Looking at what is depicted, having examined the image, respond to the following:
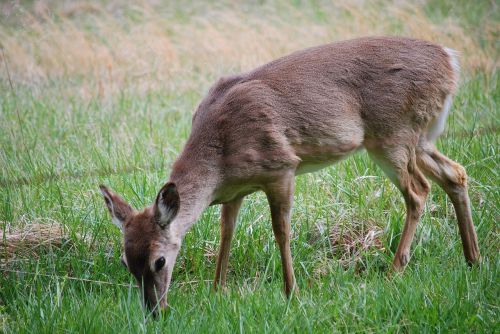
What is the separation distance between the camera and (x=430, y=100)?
18.9 feet

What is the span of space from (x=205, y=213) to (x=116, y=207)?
143cm

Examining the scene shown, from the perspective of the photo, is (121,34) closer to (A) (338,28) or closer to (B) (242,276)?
(A) (338,28)

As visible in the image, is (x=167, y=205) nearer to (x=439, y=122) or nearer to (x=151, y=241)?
(x=151, y=241)

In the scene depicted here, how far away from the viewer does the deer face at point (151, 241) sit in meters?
4.77

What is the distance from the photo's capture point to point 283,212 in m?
5.43

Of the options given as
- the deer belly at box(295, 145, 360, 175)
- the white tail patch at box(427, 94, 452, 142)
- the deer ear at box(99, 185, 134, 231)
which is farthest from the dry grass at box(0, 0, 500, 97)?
the deer ear at box(99, 185, 134, 231)

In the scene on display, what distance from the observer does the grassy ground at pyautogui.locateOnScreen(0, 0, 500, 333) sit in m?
4.59

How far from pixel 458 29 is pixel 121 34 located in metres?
5.16

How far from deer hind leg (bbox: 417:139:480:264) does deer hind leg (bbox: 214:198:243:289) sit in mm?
1520

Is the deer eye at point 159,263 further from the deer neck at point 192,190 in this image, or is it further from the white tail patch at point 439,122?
the white tail patch at point 439,122

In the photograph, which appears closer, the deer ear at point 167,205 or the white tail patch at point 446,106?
the deer ear at point 167,205

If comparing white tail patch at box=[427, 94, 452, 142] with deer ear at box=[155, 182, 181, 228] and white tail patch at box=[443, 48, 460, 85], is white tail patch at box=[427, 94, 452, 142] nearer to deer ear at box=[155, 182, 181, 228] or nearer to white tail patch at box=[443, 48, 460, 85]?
white tail patch at box=[443, 48, 460, 85]

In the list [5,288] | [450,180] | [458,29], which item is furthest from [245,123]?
[458,29]

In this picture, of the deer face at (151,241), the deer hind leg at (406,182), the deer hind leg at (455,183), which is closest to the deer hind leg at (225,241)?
the deer face at (151,241)
